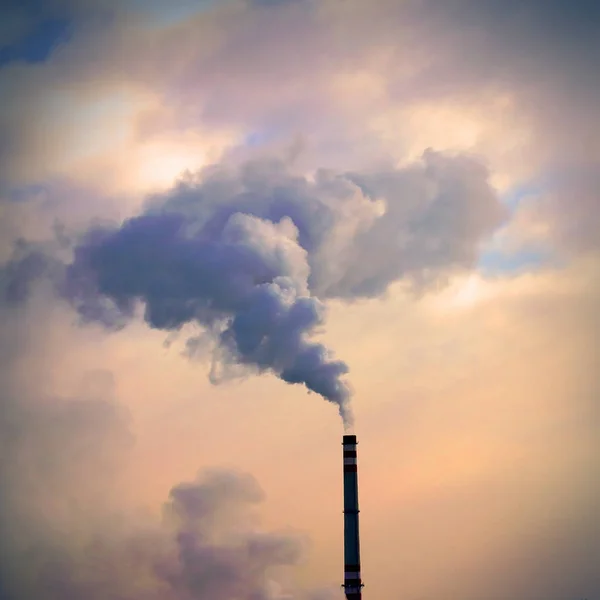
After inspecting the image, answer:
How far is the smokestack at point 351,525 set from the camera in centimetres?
6819

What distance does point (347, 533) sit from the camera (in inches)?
2717

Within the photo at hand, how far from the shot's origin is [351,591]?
6794 cm

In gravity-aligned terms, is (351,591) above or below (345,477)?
below

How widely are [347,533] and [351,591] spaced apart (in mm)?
3733

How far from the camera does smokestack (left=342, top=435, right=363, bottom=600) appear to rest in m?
68.2

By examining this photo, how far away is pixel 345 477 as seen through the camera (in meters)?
70.2

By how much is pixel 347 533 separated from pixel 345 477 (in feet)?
12.2

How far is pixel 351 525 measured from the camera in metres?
69.1

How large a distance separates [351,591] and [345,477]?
746 centimetres
